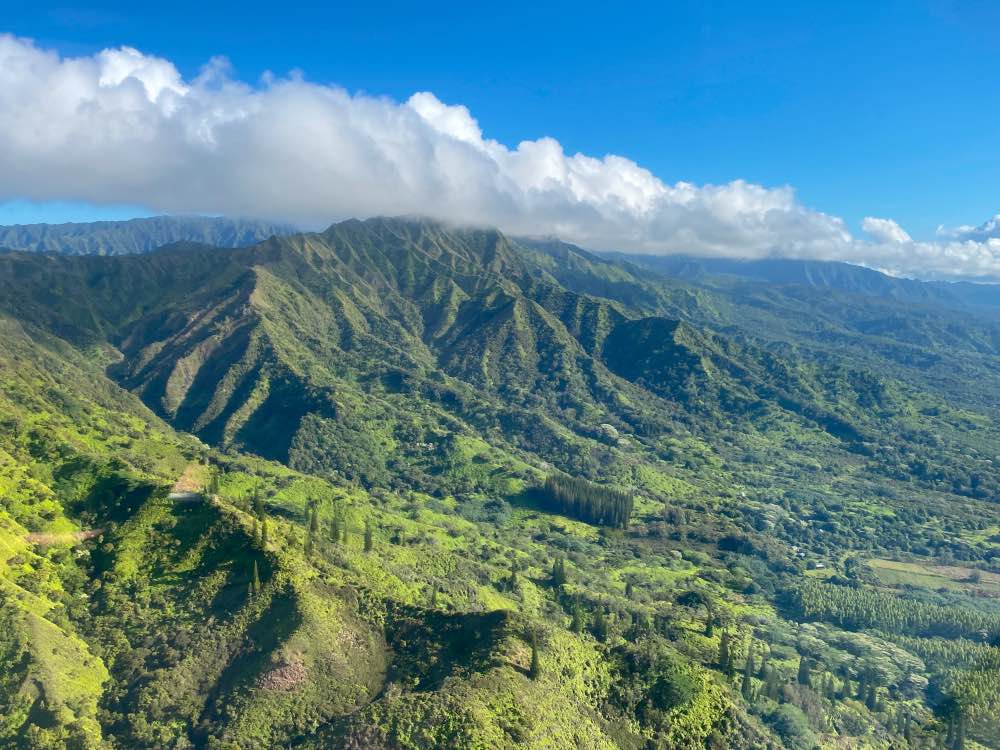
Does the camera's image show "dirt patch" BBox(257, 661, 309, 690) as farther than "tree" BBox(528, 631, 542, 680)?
No

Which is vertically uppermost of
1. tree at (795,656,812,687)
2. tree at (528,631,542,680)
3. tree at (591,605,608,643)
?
tree at (528,631,542,680)

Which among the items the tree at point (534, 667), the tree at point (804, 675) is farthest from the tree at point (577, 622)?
the tree at point (804, 675)

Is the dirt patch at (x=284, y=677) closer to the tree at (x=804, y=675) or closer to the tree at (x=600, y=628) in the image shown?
the tree at (x=600, y=628)

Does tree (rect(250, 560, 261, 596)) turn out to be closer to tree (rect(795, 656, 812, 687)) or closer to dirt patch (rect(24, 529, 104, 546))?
dirt patch (rect(24, 529, 104, 546))

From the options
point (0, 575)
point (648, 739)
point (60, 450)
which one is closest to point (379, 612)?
point (648, 739)

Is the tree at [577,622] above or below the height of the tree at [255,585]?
below

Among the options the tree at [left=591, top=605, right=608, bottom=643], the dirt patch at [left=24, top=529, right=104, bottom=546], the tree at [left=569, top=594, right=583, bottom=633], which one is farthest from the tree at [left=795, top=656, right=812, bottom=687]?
the dirt patch at [left=24, top=529, right=104, bottom=546]

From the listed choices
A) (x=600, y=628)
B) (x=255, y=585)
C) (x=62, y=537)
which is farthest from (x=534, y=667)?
(x=62, y=537)
